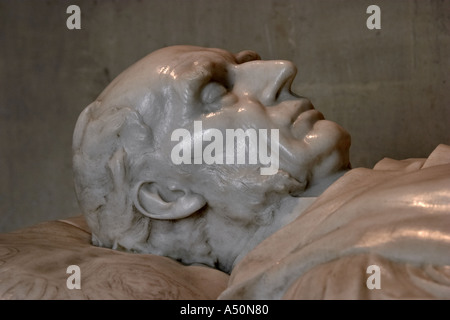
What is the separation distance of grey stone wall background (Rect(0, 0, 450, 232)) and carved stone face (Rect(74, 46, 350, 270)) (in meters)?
1.39

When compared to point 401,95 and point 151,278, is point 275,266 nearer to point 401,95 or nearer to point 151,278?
point 151,278

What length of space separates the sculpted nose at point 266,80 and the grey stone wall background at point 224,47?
141cm

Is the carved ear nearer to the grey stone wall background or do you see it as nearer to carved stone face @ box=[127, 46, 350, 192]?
carved stone face @ box=[127, 46, 350, 192]

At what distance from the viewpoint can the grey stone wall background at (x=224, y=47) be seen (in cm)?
354

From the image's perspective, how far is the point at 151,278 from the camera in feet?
6.59

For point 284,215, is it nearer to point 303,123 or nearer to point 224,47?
point 303,123

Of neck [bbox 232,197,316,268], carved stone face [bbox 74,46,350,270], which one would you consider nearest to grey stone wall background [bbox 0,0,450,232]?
carved stone face [bbox 74,46,350,270]

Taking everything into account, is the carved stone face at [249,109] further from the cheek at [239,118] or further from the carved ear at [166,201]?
the carved ear at [166,201]

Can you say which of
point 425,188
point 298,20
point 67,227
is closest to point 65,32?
point 298,20

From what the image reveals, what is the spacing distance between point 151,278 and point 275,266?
36 cm

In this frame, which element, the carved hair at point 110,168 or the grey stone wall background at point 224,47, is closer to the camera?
the carved hair at point 110,168

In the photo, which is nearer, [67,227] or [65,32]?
[67,227]

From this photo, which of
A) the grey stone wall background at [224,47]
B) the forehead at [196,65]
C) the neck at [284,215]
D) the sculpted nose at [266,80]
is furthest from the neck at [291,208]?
the grey stone wall background at [224,47]

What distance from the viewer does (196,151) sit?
7.19 feet
